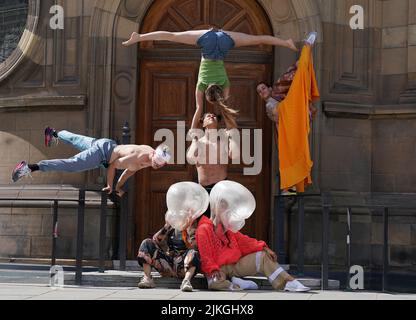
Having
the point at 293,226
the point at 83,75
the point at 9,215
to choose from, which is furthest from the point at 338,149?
the point at 9,215

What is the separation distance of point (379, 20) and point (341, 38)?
66 cm

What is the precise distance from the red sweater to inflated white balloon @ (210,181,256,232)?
139mm

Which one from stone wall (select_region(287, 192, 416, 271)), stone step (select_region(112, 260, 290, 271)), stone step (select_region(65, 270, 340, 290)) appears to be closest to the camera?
stone step (select_region(65, 270, 340, 290))

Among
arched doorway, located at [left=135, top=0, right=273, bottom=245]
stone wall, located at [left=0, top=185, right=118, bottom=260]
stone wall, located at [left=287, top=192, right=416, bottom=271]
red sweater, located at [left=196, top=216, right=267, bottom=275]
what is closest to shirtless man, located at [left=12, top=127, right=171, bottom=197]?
red sweater, located at [left=196, top=216, right=267, bottom=275]

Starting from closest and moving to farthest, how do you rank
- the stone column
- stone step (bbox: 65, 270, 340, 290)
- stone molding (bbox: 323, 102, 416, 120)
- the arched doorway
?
1. stone step (bbox: 65, 270, 340, 290)
2. stone molding (bbox: 323, 102, 416, 120)
3. the stone column
4. the arched doorway

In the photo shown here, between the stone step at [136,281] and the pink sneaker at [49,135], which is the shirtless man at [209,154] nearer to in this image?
the stone step at [136,281]

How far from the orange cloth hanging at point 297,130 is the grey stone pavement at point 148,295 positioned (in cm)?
178

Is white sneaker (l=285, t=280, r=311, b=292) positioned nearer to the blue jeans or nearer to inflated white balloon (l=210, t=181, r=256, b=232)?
inflated white balloon (l=210, t=181, r=256, b=232)

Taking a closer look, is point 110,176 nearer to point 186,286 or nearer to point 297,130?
point 186,286

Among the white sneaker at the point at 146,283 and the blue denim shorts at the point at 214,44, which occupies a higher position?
the blue denim shorts at the point at 214,44

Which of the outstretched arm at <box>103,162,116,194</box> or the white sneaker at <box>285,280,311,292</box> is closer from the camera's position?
the white sneaker at <box>285,280,311,292</box>

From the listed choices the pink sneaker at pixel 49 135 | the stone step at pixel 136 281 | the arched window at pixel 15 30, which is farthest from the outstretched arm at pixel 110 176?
the arched window at pixel 15 30

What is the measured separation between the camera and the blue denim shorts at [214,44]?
11.9 metres

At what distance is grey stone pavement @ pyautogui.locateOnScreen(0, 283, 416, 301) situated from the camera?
9.83 m
